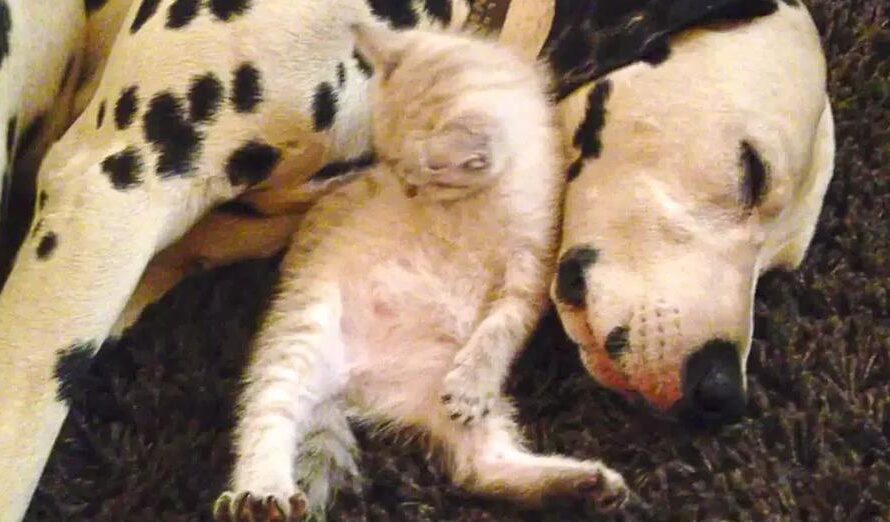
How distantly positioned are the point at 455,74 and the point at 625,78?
9.4 inches

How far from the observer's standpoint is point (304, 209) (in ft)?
5.87

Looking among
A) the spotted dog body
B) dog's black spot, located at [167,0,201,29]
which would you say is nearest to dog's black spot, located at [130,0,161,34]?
dog's black spot, located at [167,0,201,29]

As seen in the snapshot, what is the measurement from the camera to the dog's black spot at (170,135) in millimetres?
1585

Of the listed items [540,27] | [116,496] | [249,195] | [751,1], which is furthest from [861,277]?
[116,496]

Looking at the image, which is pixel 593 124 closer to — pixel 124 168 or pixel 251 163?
pixel 251 163

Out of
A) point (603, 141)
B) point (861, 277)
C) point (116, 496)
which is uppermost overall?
point (603, 141)

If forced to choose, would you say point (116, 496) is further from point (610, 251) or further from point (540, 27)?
point (540, 27)

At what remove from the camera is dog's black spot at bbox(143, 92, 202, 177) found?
158 cm

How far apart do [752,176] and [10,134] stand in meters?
1.01

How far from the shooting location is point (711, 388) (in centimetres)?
151

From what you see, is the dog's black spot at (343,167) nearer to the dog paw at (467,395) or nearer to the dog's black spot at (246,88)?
the dog's black spot at (246,88)

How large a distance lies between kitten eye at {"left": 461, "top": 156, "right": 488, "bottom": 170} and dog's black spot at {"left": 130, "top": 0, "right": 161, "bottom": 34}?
18.4 inches

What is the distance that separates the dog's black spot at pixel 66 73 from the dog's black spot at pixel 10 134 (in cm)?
15

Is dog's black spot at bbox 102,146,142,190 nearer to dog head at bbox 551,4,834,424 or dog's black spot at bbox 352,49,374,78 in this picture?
dog's black spot at bbox 352,49,374,78
